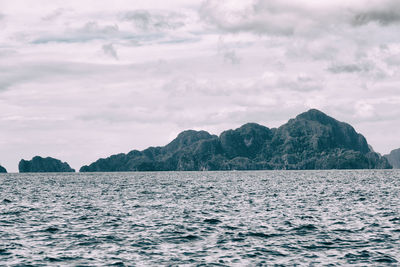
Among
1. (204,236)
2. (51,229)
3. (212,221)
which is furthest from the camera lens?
(212,221)

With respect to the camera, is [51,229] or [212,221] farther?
[212,221]

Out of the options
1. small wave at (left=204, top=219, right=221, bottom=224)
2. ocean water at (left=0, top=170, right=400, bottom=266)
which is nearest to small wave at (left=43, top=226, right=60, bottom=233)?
ocean water at (left=0, top=170, right=400, bottom=266)

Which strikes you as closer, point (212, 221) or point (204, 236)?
point (204, 236)

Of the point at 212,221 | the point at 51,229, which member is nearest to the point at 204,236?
the point at 212,221

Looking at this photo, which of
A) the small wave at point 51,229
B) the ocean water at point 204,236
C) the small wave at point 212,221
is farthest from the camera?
the small wave at point 212,221

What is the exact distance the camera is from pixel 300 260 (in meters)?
28.3

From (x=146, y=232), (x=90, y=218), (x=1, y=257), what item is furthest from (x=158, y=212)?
(x=1, y=257)

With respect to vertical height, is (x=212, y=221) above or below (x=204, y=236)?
above

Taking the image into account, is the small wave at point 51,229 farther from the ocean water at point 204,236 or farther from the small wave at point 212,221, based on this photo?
the small wave at point 212,221

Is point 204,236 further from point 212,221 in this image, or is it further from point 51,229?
point 51,229

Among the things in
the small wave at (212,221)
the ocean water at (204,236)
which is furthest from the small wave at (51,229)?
the small wave at (212,221)

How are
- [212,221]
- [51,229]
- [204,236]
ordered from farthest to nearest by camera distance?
1. [212,221]
2. [51,229]
3. [204,236]

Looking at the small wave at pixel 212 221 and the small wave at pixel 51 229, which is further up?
the small wave at pixel 212 221

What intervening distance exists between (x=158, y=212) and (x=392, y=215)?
24.4 meters
